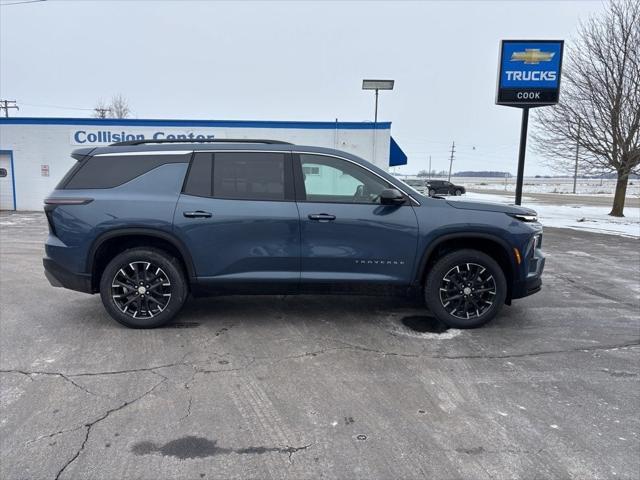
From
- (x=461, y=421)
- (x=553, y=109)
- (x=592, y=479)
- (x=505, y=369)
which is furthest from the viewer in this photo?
(x=553, y=109)

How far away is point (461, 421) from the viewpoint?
10.0ft

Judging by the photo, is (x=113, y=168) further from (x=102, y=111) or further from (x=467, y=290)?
(x=102, y=111)

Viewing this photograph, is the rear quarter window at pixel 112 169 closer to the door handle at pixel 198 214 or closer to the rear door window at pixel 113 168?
the rear door window at pixel 113 168

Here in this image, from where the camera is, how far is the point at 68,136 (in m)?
18.2

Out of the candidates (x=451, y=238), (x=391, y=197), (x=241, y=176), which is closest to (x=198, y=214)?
(x=241, y=176)

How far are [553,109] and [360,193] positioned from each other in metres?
18.6

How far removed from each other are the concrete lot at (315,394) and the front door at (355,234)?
2.10 ft

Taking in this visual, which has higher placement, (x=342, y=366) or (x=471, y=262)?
(x=471, y=262)

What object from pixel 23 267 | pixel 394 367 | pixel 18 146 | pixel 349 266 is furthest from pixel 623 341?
pixel 18 146

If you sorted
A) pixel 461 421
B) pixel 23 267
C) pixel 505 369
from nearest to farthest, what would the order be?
pixel 461 421 → pixel 505 369 → pixel 23 267

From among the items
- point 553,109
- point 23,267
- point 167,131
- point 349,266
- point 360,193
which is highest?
point 553,109

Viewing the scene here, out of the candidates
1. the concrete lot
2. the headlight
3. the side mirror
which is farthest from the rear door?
the headlight

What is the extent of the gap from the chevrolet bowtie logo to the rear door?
977 cm

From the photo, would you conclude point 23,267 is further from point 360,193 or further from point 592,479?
point 592,479
